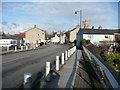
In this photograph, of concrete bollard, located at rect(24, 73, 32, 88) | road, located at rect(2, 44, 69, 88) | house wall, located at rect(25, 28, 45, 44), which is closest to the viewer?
concrete bollard, located at rect(24, 73, 32, 88)

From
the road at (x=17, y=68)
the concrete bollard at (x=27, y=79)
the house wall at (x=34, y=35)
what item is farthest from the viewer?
the house wall at (x=34, y=35)

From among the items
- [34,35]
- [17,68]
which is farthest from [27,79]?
[34,35]

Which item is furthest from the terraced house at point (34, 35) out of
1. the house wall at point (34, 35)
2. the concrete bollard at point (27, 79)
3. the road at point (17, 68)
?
the concrete bollard at point (27, 79)

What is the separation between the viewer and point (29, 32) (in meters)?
76.0

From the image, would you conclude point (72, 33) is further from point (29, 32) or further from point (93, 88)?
point (93, 88)

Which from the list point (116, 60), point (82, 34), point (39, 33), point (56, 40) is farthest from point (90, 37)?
point (56, 40)

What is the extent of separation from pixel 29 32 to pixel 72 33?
22.1m

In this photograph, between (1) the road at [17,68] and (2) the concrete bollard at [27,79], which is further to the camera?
(1) the road at [17,68]

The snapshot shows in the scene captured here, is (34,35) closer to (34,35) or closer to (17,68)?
(34,35)

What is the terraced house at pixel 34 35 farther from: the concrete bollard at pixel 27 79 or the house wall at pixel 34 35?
the concrete bollard at pixel 27 79

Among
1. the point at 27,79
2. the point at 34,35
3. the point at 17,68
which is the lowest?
the point at 17,68

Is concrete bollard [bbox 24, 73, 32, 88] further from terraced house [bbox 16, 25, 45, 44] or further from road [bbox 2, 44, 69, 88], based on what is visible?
terraced house [bbox 16, 25, 45, 44]

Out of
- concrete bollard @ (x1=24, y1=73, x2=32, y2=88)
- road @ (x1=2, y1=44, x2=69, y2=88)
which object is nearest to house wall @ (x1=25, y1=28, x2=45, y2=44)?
road @ (x1=2, y1=44, x2=69, y2=88)

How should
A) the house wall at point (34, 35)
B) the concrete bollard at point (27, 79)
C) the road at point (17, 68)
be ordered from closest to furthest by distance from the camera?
1. the concrete bollard at point (27, 79)
2. the road at point (17, 68)
3. the house wall at point (34, 35)
